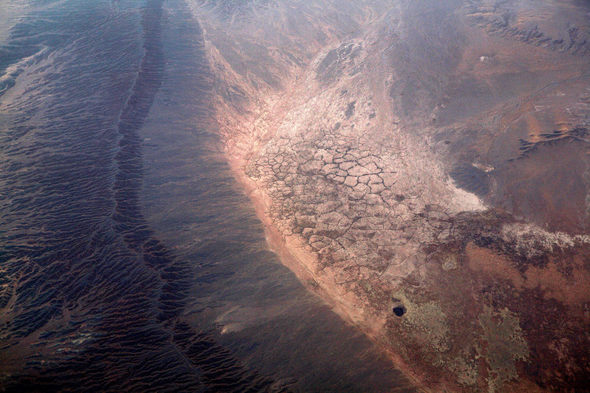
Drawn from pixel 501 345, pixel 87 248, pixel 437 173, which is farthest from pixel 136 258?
pixel 437 173

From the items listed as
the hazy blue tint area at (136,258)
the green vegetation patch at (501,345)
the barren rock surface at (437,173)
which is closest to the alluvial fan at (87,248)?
the hazy blue tint area at (136,258)

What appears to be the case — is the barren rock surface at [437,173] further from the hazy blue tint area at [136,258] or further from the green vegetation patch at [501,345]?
the hazy blue tint area at [136,258]

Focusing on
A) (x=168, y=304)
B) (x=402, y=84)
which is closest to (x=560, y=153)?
(x=402, y=84)

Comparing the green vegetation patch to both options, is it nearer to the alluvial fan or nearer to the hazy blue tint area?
the hazy blue tint area

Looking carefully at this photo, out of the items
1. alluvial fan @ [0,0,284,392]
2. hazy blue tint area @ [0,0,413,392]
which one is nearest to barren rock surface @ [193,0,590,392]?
hazy blue tint area @ [0,0,413,392]

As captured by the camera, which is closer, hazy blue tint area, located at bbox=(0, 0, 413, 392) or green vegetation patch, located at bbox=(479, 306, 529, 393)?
hazy blue tint area, located at bbox=(0, 0, 413, 392)

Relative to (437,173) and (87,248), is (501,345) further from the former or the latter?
(87,248)
